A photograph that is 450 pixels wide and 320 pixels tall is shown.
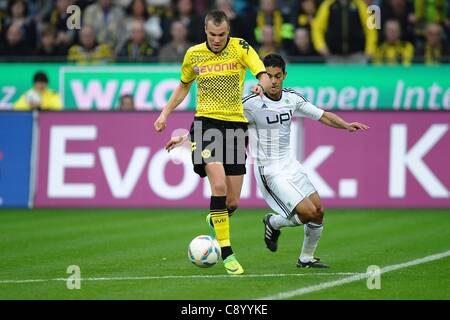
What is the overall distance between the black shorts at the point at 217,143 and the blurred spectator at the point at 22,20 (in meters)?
11.3

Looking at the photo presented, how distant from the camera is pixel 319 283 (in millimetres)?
9648

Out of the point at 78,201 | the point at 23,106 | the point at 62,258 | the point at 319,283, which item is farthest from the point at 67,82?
the point at 319,283

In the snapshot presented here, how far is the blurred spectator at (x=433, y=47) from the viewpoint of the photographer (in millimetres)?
19719

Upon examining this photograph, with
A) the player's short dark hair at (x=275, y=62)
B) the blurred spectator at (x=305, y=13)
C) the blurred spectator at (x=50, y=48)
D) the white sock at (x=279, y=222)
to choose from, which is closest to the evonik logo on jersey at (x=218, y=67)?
the player's short dark hair at (x=275, y=62)

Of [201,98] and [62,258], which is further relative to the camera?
[62,258]

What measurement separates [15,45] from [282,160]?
1087 centimetres

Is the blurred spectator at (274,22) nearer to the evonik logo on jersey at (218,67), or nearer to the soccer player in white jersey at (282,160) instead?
the soccer player in white jersey at (282,160)

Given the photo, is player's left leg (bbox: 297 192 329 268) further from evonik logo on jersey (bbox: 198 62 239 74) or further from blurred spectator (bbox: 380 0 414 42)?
blurred spectator (bbox: 380 0 414 42)

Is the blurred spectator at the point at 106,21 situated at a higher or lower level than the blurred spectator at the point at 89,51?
higher

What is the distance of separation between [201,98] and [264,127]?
2.85 ft

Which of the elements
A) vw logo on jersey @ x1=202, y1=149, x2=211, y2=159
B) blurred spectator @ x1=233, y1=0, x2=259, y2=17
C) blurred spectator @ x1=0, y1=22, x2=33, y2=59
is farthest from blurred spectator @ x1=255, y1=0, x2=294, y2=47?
vw logo on jersey @ x1=202, y1=149, x2=211, y2=159

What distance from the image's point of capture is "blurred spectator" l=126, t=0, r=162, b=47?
21.1m
